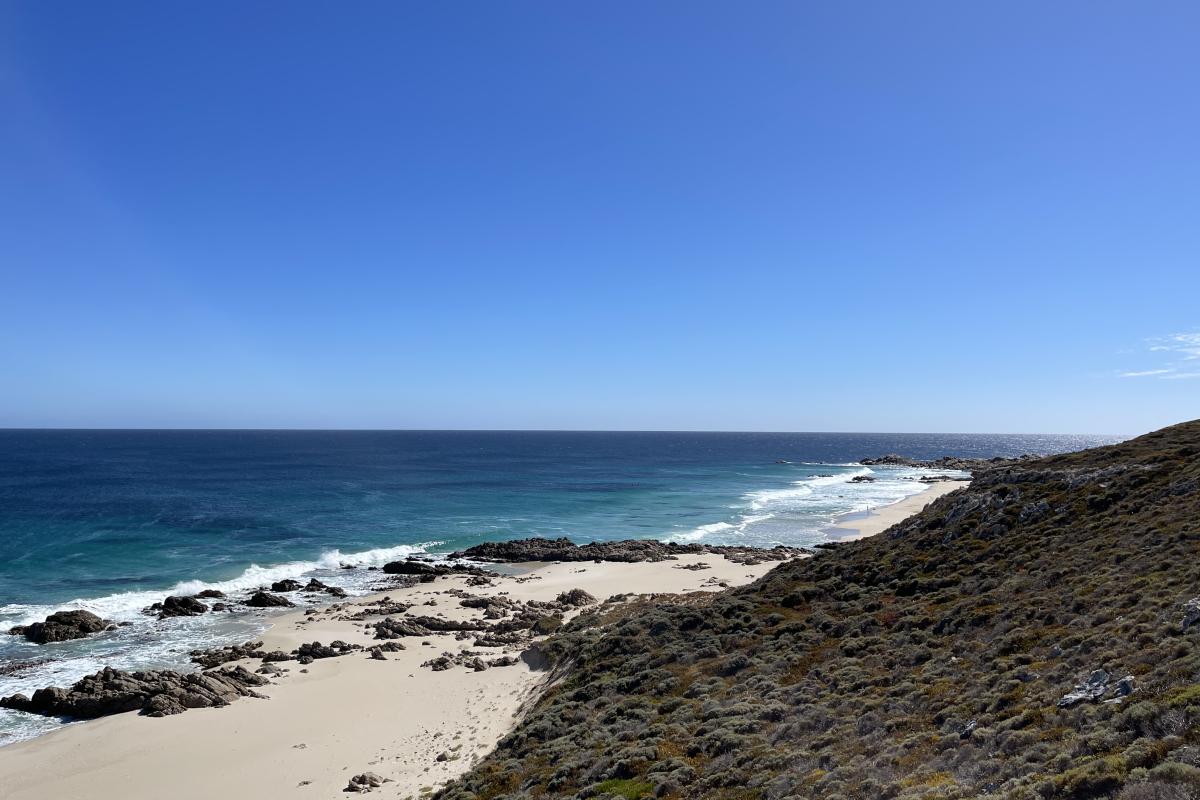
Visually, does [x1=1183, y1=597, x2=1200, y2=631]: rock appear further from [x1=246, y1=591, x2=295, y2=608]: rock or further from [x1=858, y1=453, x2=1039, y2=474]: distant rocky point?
[x1=858, y1=453, x2=1039, y2=474]: distant rocky point

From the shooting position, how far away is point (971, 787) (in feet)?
31.8

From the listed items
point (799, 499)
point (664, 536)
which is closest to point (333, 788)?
point (664, 536)

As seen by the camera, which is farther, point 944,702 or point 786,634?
point 786,634

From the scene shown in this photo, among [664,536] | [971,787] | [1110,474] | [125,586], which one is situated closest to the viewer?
[971,787]

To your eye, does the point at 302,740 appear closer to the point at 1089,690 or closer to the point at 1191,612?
the point at 1089,690

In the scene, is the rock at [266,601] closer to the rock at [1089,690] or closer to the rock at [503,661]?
the rock at [503,661]

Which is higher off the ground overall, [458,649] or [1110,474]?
[1110,474]

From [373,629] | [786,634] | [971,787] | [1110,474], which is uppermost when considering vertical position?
[1110,474]

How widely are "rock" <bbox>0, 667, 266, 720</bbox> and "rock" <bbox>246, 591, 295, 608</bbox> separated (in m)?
13.3

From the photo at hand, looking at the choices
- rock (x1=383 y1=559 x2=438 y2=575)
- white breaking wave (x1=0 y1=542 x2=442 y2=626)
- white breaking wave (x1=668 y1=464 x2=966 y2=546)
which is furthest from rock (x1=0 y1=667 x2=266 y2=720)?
white breaking wave (x1=668 y1=464 x2=966 y2=546)

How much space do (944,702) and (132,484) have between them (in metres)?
105

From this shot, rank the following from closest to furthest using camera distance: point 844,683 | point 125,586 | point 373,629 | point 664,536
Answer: point 844,683, point 373,629, point 125,586, point 664,536

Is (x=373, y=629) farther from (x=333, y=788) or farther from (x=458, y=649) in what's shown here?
(x=333, y=788)

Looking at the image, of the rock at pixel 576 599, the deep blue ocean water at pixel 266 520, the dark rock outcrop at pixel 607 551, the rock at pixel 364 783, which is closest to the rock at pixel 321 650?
the deep blue ocean water at pixel 266 520
